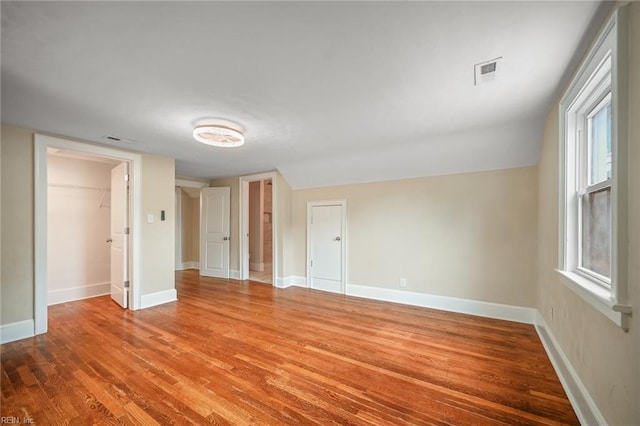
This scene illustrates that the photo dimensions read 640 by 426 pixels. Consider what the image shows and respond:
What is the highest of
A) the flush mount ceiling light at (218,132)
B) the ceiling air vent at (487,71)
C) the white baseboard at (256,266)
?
the ceiling air vent at (487,71)

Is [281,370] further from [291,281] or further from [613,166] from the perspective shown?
[291,281]

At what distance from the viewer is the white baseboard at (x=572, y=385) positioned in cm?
142

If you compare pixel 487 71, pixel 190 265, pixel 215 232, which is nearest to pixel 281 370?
pixel 487 71

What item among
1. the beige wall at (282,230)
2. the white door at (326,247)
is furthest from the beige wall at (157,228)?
the white door at (326,247)

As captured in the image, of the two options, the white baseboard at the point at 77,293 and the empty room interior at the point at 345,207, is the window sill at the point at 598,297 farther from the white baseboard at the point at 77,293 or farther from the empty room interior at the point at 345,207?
the white baseboard at the point at 77,293

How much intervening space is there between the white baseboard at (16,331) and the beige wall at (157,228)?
1.07 metres

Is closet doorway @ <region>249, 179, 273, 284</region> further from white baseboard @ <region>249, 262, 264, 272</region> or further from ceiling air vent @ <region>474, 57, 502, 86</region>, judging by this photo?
ceiling air vent @ <region>474, 57, 502, 86</region>

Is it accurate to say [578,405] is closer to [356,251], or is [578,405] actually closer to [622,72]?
[622,72]

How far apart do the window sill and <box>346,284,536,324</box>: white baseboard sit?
151cm

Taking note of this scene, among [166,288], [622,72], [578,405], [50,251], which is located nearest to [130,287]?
[166,288]

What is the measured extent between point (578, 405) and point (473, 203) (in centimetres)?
231

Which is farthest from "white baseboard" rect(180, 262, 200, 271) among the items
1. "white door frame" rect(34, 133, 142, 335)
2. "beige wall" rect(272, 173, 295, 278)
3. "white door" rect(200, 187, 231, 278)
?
"white door frame" rect(34, 133, 142, 335)

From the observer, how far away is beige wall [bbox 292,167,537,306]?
3141 millimetres

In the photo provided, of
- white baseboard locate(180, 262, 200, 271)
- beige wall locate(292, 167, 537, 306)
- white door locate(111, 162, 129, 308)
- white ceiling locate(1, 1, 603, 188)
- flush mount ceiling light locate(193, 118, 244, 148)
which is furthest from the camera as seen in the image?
white baseboard locate(180, 262, 200, 271)
